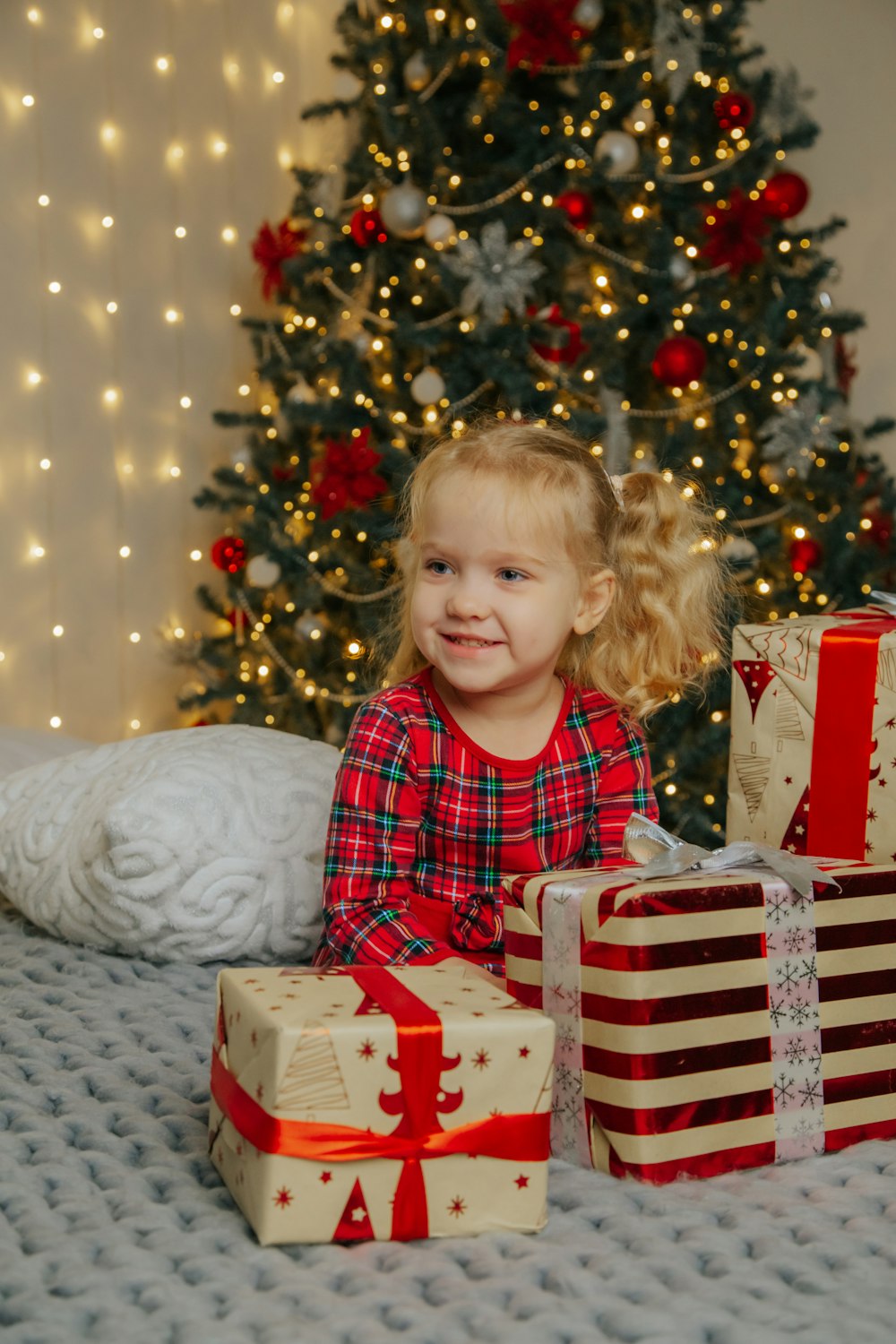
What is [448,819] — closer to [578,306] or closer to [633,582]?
[633,582]

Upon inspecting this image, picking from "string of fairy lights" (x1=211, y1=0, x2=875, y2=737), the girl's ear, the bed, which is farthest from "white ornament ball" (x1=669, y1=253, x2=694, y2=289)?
the bed

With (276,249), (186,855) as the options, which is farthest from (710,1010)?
(276,249)

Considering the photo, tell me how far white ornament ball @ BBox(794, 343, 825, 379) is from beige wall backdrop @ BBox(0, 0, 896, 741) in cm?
23

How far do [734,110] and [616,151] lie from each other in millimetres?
268

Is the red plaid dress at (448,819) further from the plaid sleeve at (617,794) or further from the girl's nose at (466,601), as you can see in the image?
the girl's nose at (466,601)

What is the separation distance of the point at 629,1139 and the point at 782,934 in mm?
171

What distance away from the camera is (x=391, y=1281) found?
0.72 meters

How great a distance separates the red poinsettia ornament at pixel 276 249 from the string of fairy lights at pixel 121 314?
24cm

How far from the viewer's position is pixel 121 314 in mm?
2785

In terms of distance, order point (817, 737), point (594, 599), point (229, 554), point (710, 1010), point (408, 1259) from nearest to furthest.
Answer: point (408, 1259) < point (710, 1010) < point (817, 737) < point (594, 599) < point (229, 554)

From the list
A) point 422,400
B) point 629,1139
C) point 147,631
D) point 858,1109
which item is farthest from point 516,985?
point 147,631

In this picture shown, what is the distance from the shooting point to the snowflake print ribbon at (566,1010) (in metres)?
0.90

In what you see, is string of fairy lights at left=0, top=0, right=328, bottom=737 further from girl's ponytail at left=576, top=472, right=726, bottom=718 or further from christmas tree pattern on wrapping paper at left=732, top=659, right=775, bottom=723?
christmas tree pattern on wrapping paper at left=732, top=659, right=775, bottom=723

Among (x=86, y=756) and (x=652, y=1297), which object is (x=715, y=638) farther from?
(x=652, y=1297)
